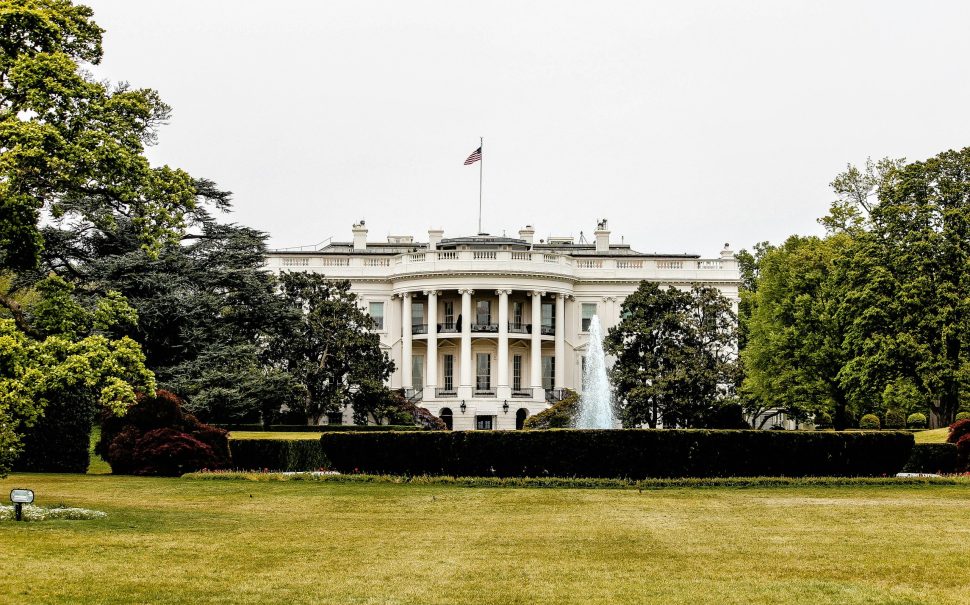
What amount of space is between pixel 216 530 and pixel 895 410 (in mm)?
49218

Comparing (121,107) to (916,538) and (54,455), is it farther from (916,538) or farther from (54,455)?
(916,538)

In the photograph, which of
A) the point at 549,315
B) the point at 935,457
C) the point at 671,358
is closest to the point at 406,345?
the point at 549,315

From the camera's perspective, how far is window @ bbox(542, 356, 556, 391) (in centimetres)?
6725

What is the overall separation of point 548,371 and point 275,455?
120 ft

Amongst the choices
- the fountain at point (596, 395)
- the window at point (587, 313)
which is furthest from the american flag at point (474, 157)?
the window at point (587, 313)

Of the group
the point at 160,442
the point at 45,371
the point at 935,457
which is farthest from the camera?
the point at 935,457

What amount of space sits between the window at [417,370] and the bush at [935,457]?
38.5 meters

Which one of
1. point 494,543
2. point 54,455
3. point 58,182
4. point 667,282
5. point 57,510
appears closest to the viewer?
point 494,543

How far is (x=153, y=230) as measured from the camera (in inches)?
835

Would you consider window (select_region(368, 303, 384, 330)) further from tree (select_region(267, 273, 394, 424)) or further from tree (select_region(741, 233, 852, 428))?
tree (select_region(741, 233, 852, 428))

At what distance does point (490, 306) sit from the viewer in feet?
219

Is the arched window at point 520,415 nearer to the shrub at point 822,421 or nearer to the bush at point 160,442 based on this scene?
the shrub at point 822,421

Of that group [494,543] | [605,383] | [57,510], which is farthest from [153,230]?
[605,383]

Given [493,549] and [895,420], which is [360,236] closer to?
[895,420]
